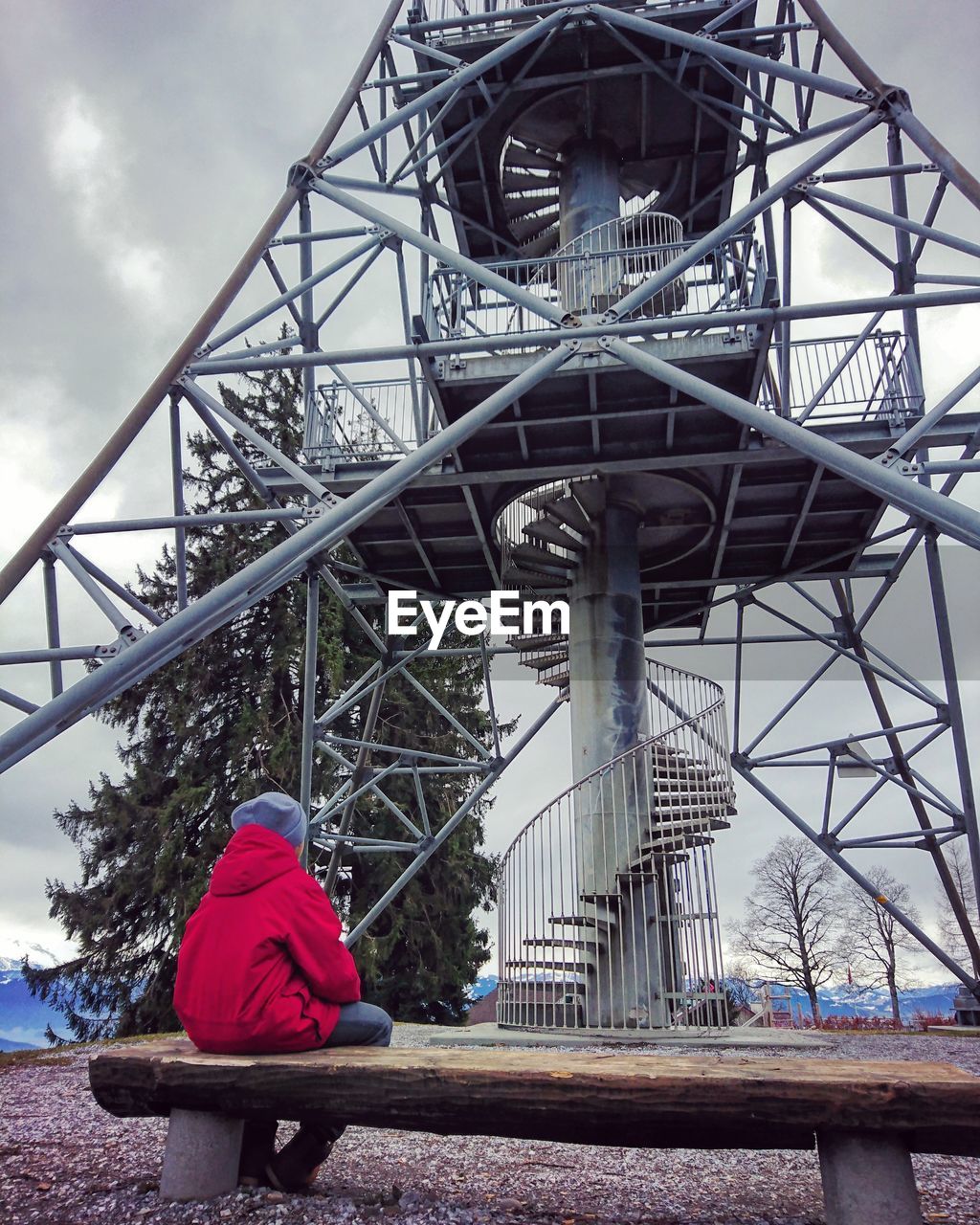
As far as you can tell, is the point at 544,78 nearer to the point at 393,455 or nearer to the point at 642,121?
the point at 642,121

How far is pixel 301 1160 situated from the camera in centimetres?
334

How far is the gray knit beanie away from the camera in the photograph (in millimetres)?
3443

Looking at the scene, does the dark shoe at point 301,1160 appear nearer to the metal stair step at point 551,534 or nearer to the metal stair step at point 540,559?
the metal stair step at point 551,534

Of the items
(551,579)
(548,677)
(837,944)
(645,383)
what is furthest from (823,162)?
(837,944)

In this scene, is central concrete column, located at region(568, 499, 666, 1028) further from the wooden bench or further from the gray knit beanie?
the wooden bench

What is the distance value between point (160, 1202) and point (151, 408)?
6384 mm

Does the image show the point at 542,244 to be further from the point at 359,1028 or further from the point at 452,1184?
the point at 452,1184

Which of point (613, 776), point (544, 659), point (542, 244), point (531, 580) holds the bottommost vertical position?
point (613, 776)

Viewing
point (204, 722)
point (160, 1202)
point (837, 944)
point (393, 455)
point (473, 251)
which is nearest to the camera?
point (160, 1202)

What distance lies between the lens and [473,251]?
15516mm

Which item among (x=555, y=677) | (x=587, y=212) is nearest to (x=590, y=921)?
(x=555, y=677)

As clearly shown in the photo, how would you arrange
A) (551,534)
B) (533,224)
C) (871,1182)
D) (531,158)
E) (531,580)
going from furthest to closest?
(533,224), (531,158), (531,580), (551,534), (871,1182)

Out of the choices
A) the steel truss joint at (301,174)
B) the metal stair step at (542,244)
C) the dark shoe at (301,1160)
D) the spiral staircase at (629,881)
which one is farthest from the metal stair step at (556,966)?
the metal stair step at (542,244)

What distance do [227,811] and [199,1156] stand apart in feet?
56.5
